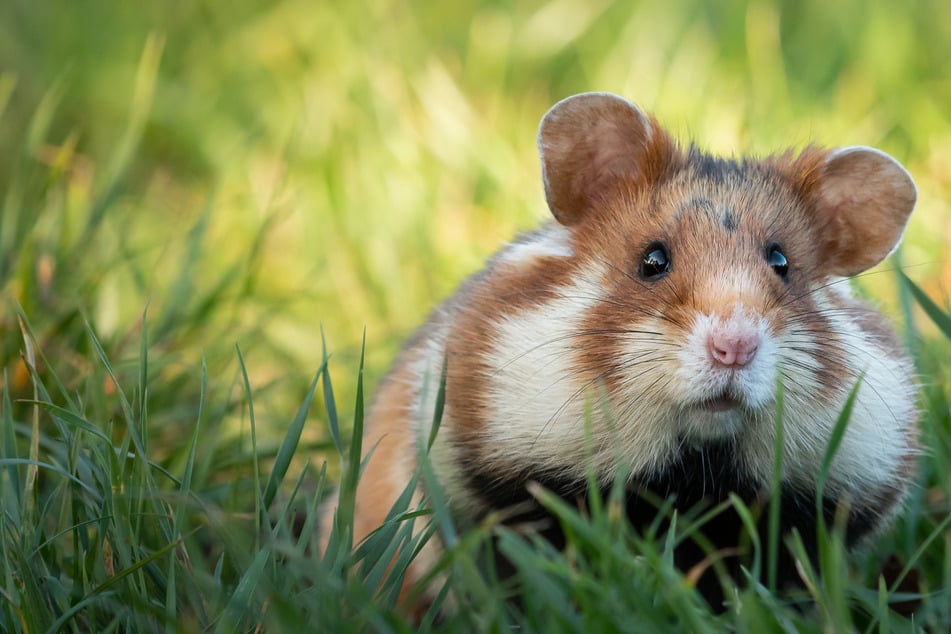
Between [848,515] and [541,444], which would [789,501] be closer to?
[848,515]

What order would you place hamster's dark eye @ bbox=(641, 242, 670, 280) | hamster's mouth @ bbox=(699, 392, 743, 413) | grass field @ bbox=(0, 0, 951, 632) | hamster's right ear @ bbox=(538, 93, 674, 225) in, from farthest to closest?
hamster's right ear @ bbox=(538, 93, 674, 225) < hamster's dark eye @ bbox=(641, 242, 670, 280) < hamster's mouth @ bbox=(699, 392, 743, 413) < grass field @ bbox=(0, 0, 951, 632)

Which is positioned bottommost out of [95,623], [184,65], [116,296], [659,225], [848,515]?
[95,623]

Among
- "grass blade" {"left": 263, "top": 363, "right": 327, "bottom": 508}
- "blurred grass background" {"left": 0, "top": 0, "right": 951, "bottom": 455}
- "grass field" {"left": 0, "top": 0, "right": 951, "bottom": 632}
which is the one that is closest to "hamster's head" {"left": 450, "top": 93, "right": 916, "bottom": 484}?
"grass field" {"left": 0, "top": 0, "right": 951, "bottom": 632}

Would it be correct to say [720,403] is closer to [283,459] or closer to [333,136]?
[283,459]

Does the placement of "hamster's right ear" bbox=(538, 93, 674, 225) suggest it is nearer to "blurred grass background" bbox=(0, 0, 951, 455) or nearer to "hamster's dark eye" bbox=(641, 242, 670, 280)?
"hamster's dark eye" bbox=(641, 242, 670, 280)

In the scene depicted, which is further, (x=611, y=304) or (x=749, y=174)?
(x=749, y=174)

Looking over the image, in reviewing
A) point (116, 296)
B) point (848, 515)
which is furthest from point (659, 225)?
point (116, 296)

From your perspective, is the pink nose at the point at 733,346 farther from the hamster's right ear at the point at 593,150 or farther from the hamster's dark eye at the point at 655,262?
the hamster's right ear at the point at 593,150
